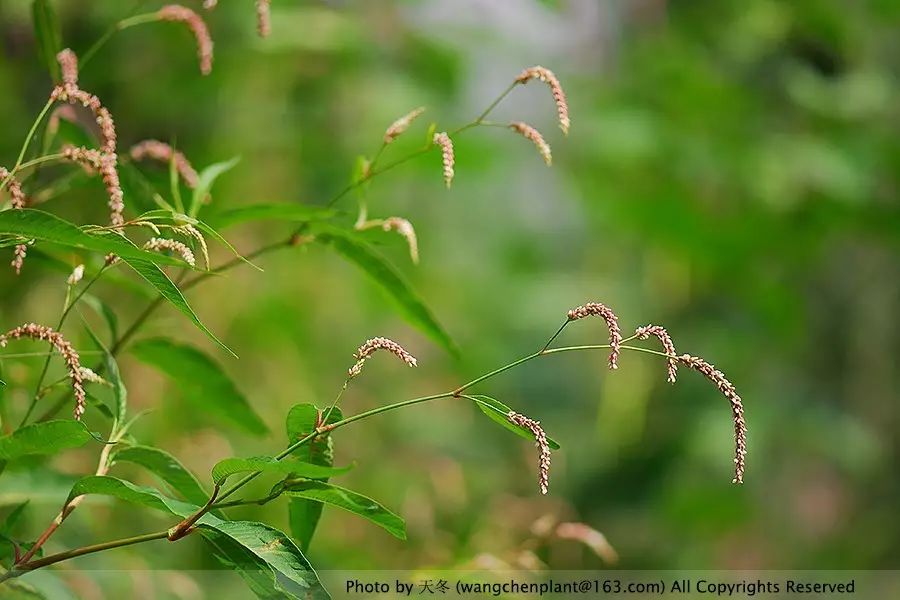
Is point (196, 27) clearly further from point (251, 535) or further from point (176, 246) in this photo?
point (251, 535)

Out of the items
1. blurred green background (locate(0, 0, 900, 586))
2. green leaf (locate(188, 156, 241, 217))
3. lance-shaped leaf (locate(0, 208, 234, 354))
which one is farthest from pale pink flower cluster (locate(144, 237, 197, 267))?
blurred green background (locate(0, 0, 900, 586))

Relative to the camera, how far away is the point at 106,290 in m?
1.32

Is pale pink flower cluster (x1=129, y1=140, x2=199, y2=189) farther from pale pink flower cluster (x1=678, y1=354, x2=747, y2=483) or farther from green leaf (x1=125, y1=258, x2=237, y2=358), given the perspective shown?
pale pink flower cluster (x1=678, y1=354, x2=747, y2=483)

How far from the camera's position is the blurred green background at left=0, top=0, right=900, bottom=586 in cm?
150

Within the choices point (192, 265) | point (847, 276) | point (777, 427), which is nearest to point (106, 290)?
point (192, 265)

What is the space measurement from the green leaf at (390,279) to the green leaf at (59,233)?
0.18 metres

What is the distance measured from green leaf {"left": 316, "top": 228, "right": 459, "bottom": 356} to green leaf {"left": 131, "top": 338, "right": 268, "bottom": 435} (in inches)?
4.2

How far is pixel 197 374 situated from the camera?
635mm

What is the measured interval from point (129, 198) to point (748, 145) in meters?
1.34

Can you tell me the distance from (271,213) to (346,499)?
0.21m

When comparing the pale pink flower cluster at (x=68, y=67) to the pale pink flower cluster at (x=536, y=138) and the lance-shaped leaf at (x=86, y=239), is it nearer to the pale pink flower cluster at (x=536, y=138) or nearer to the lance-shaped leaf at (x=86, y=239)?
the lance-shaped leaf at (x=86, y=239)

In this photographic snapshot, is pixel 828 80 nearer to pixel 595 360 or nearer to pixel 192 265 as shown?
pixel 595 360

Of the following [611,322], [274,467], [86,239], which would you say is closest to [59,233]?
[86,239]

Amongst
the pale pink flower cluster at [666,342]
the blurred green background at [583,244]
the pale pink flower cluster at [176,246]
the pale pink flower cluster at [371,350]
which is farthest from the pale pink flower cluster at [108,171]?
the blurred green background at [583,244]
